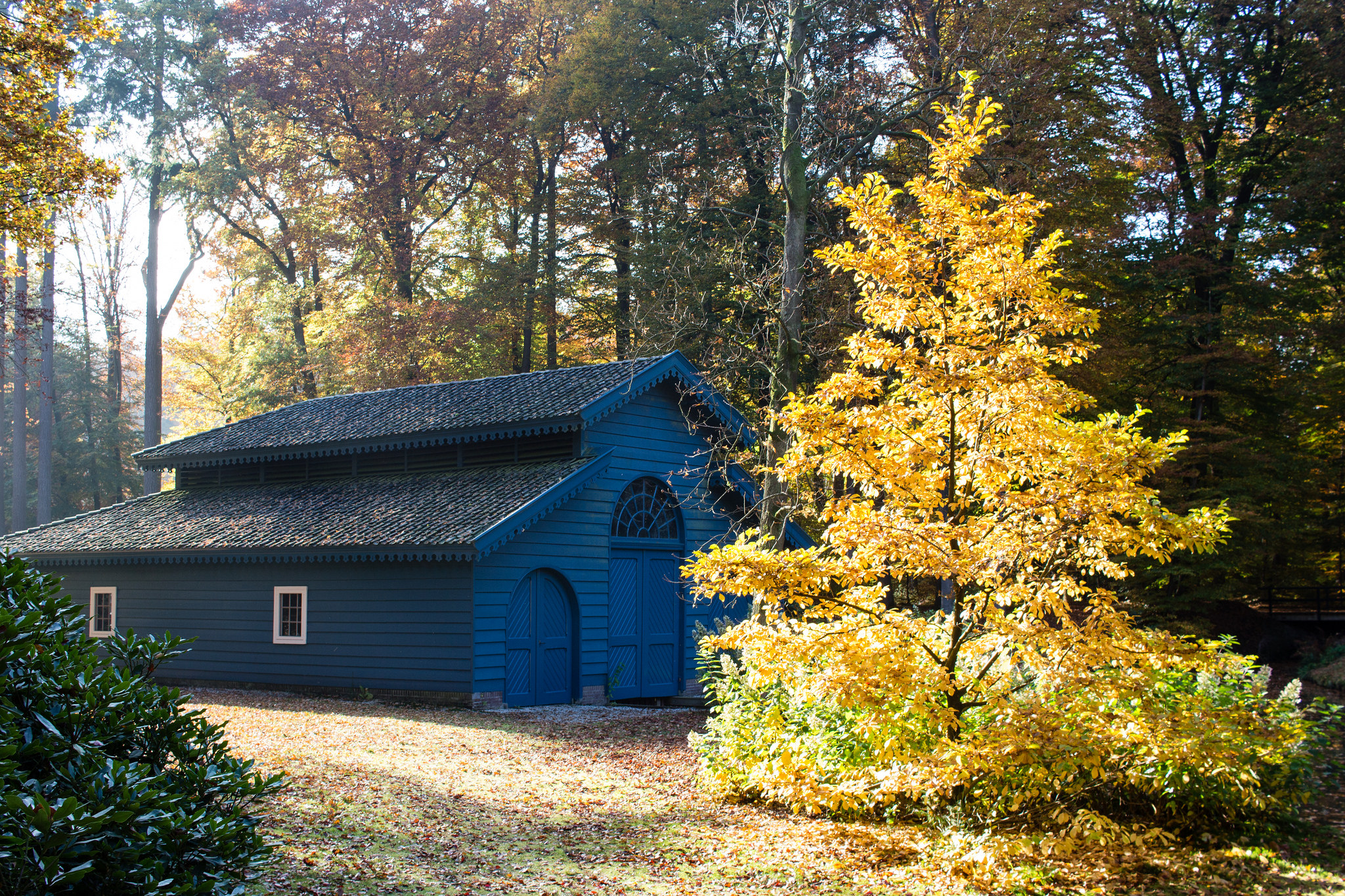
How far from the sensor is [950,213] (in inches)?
332

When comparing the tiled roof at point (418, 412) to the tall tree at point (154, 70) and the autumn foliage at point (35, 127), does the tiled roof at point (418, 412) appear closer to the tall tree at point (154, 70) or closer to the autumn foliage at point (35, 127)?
the autumn foliage at point (35, 127)

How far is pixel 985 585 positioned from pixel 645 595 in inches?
468

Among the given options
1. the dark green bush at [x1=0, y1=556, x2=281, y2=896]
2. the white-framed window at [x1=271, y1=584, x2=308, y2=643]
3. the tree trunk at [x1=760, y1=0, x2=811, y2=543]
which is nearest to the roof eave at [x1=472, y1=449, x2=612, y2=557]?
the tree trunk at [x1=760, y1=0, x2=811, y2=543]

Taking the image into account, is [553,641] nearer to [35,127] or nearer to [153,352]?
[35,127]

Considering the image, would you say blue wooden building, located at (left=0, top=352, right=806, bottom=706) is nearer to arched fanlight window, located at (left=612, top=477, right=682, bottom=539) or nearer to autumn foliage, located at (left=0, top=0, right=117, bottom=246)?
arched fanlight window, located at (left=612, top=477, right=682, bottom=539)

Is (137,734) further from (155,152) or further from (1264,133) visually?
(155,152)

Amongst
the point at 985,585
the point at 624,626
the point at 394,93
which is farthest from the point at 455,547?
the point at 394,93

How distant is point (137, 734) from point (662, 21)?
2899 centimetres

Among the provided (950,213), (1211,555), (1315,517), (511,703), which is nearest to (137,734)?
(950,213)

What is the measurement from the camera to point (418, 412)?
21.1m

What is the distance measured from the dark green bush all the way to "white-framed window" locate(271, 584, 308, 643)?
13297 millimetres

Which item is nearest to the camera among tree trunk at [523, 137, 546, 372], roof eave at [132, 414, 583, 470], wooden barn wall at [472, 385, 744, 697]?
wooden barn wall at [472, 385, 744, 697]

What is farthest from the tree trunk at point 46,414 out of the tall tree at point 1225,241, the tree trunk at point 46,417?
the tall tree at point 1225,241

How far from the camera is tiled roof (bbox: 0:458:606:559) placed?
54.0 feet
